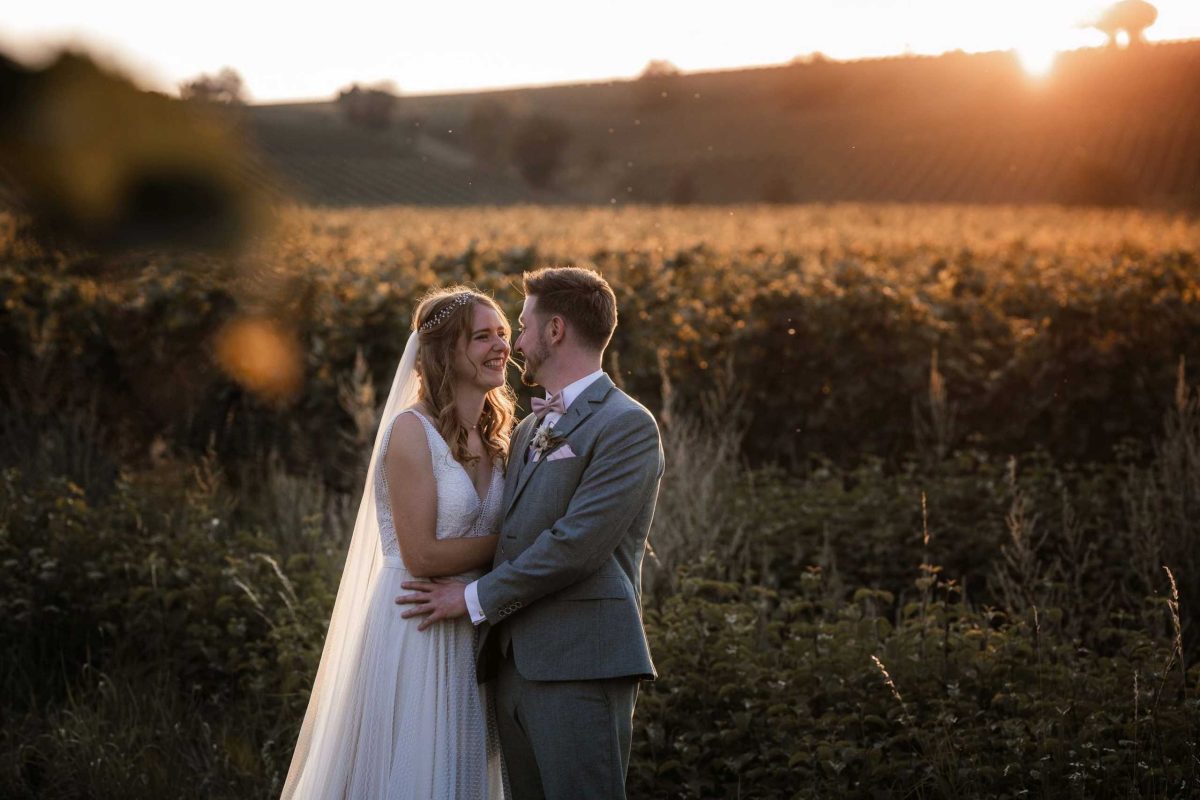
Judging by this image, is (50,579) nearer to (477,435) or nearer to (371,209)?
(477,435)

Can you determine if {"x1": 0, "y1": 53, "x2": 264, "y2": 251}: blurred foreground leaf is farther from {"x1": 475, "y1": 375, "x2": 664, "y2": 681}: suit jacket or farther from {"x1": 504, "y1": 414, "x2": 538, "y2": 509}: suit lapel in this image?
{"x1": 475, "y1": 375, "x2": 664, "y2": 681}: suit jacket

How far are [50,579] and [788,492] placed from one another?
4560 mm

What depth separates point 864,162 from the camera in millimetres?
61406

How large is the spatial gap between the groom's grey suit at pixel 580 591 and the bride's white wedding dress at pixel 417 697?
0.76 ft

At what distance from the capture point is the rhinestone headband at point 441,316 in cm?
373

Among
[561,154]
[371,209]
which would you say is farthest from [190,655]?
[561,154]

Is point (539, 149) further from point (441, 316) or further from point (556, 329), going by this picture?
point (556, 329)

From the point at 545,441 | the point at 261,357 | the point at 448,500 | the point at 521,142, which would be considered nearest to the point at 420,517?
the point at 448,500

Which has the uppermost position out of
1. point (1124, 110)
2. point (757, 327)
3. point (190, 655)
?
point (1124, 110)

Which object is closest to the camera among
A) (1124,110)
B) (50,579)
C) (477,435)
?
(477,435)

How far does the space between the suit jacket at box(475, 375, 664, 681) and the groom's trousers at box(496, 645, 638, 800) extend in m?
0.07

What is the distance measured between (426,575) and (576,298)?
3.21 feet

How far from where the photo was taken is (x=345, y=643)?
156 inches

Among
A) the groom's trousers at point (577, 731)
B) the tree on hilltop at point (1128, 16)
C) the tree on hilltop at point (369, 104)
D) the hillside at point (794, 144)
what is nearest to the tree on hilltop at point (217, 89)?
the groom's trousers at point (577, 731)
